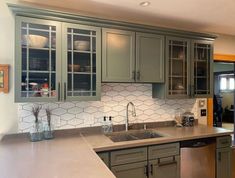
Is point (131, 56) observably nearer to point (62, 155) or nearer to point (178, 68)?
point (178, 68)

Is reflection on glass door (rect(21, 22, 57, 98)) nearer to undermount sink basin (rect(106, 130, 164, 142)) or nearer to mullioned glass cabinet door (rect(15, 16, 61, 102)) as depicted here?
mullioned glass cabinet door (rect(15, 16, 61, 102))

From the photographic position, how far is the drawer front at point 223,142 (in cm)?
247

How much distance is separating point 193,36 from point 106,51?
1248mm

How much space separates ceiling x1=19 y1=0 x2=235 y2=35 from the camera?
2.16m

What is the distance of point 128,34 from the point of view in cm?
232

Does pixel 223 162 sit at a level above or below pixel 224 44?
below

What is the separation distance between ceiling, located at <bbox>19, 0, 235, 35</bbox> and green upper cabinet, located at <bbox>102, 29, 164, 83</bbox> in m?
0.29

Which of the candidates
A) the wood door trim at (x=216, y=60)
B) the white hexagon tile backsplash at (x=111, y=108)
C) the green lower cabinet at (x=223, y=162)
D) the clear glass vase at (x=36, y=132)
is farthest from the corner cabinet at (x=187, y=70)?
the clear glass vase at (x=36, y=132)

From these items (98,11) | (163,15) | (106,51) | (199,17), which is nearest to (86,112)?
Result: (106,51)

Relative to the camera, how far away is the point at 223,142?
2512mm

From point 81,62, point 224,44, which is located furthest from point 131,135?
point 224,44

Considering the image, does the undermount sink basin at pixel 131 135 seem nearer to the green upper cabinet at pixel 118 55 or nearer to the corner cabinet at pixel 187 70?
the corner cabinet at pixel 187 70

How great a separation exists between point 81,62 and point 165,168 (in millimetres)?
1460

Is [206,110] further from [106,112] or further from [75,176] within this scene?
[75,176]
